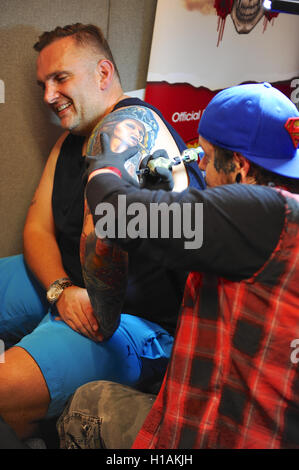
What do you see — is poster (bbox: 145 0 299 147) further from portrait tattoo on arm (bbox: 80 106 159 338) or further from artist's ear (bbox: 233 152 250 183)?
artist's ear (bbox: 233 152 250 183)

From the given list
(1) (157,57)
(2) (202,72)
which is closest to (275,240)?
(1) (157,57)

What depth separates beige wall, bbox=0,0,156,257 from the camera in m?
1.50

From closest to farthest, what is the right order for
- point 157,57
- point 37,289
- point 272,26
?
point 37,289 < point 157,57 < point 272,26

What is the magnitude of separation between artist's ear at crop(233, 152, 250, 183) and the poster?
1053mm

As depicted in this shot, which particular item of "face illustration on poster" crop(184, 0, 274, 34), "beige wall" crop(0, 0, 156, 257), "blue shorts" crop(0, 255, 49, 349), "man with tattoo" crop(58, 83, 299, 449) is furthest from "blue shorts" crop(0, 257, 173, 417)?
"face illustration on poster" crop(184, 0, 274, 34)

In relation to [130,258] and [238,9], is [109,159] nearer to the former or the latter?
[130,258]

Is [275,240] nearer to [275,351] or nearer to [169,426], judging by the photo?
[275,351]

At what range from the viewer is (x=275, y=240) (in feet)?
2.17

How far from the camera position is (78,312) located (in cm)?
117

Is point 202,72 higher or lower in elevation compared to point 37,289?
higher

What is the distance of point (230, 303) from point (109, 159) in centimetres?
35

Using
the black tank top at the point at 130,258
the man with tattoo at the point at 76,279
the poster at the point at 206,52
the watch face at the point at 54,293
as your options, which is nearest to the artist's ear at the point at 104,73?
the man with tattoo at the point at 76,279

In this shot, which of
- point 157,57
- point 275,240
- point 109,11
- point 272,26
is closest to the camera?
point 275,240
